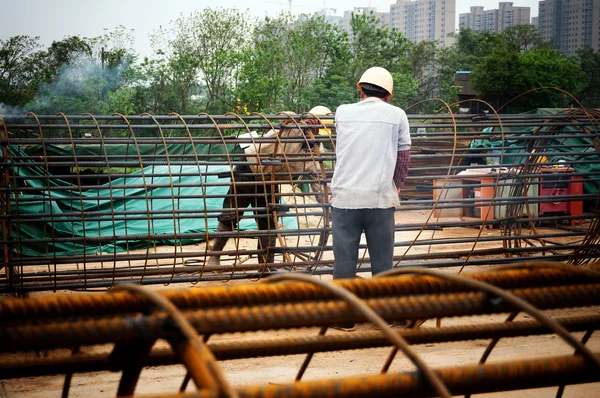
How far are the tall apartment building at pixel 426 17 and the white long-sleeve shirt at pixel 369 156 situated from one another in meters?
65.2

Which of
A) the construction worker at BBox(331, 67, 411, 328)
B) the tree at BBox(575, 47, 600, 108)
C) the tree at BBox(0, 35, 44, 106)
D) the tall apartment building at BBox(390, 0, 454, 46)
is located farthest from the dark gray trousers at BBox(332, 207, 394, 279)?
the tall apartment building at BBox(390, 0, 454, 46)

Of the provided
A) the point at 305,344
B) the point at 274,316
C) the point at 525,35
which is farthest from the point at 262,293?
the point at 525,35

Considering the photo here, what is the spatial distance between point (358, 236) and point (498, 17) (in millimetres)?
71775

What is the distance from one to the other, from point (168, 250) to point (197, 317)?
29.5 ft

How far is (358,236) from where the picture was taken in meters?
5.37

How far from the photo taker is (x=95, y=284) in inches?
232

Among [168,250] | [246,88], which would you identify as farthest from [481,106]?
[168,250]

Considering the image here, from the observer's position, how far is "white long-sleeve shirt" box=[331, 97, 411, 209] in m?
5.13

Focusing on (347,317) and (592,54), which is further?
(592,54)

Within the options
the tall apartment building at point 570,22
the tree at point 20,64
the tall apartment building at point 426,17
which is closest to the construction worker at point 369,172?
the tree at point 20,64

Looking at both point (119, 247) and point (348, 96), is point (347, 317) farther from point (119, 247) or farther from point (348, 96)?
point (348, 96)

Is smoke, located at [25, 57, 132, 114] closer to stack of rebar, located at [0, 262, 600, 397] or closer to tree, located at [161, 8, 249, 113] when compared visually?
tree, located at [161, 8, 249, 113]

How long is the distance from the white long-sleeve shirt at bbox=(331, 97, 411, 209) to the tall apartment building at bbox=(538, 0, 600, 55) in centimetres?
5092

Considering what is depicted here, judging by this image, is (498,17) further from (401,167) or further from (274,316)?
(274,316)
